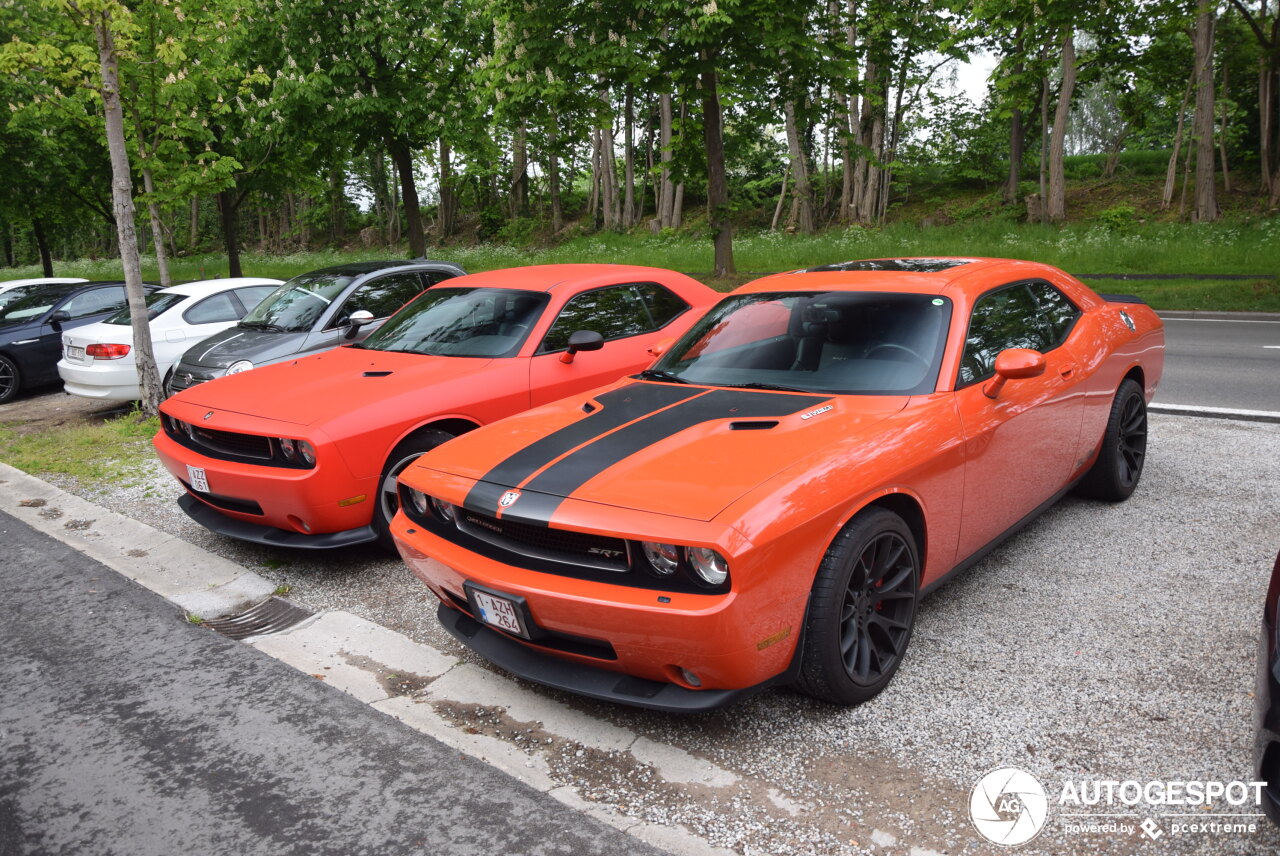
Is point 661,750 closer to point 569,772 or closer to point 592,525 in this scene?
point 569,772

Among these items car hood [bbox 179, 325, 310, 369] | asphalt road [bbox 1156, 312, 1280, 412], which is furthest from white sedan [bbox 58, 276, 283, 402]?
asphalt road [bbox 1156, 312, 1280, 412]

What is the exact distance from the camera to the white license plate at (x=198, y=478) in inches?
192

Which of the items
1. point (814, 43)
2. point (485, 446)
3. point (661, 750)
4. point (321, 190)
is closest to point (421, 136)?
point (321, 190)

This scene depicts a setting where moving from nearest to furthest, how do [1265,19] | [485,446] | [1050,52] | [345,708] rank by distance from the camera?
1. [345,708]
2. [485,446]
3. [1265,19]
4. [1050,52]

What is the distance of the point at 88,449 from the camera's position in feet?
26.6

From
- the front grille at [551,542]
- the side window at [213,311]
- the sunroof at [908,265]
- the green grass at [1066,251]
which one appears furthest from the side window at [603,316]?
the green grass at [1066,251]

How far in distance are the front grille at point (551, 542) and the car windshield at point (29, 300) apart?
1128 cm

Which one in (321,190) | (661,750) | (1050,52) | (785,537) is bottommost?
(661,750)

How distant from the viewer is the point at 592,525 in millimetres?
2918

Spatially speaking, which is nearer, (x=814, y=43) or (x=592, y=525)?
(x=592, y=525)

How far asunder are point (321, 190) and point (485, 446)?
2235 centimetres

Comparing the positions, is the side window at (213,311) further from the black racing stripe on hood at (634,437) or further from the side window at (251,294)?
the black racing stripe on hood at (634,437)

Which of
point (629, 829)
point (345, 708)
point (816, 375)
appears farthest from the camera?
point (816, 375)

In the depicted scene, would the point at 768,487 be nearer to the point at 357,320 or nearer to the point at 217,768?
the point at 217,768
